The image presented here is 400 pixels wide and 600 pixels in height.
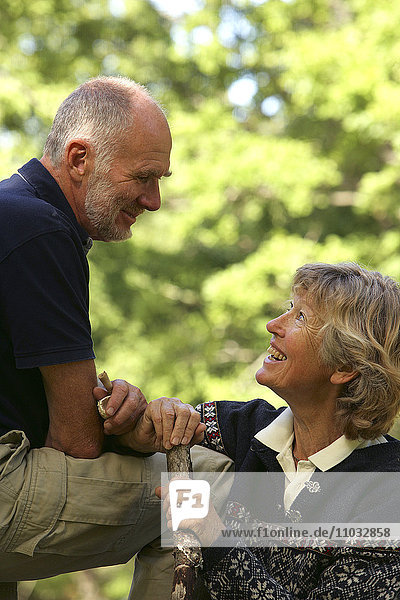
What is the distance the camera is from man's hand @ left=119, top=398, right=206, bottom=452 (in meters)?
2.24

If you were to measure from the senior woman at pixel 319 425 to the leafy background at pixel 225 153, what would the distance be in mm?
5925

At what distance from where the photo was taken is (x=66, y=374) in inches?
84.0

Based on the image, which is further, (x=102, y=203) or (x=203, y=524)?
(x=102, y=203)

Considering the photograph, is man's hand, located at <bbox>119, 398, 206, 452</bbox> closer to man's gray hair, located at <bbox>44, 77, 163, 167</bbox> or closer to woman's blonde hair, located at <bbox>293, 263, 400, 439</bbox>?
woman's blonde hair, located at <bbox>293, 263, 400, 439</bbox>

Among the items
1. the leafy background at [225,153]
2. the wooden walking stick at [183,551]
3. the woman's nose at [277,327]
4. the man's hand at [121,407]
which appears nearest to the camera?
the wooden walking stick at [183,551]

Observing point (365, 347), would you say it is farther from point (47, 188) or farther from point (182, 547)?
point (47, 188)

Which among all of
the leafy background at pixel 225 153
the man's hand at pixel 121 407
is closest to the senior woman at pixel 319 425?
the man's hand at pixel 121 407

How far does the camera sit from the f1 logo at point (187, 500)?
7.16ft

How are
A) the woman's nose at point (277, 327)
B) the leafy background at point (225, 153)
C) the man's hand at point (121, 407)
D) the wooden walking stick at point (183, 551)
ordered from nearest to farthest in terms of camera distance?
the wooden walking stick at point (183, 551)
the man's hand at point (121, 407)
the woman's nose at point (277, 327)
the leafy background at point (225, 153)

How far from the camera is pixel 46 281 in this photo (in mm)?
2135

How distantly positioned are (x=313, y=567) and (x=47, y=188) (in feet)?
4.42

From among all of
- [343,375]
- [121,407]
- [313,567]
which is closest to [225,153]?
[343,375]

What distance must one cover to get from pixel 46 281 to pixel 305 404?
92cm

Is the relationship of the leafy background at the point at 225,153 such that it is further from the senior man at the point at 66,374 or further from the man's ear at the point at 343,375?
the senior man at the point at 66,374
